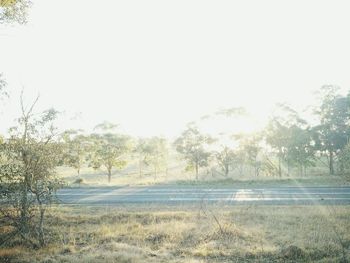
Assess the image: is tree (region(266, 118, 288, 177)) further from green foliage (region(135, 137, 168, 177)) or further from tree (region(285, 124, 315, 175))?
green foliage (region(135, 137, 168, 177))

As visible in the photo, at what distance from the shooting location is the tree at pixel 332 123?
40531mm

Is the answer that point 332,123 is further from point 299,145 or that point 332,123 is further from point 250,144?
point 250,144

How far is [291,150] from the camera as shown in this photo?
41.1 m

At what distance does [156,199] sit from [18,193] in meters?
11.2

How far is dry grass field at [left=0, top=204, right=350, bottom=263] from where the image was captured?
37.8 feet

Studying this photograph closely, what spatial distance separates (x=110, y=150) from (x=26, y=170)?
93.2 feet

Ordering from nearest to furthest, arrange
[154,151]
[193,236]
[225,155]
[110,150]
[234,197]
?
[193,236], [234,197], [225,155], [110,150], [154,151]

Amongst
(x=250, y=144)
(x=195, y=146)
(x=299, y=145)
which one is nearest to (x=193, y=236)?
(x=195, y=146)

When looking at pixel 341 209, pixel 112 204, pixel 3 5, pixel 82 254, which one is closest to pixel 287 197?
pixel 341 209

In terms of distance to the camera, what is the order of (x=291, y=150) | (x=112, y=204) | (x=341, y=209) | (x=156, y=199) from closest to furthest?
(x=341, y=209)
(x=112, y=204)
(x=156, y=199)
(x=291, y=150)

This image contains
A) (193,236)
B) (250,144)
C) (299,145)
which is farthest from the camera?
(299,145)

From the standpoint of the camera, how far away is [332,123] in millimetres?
41312

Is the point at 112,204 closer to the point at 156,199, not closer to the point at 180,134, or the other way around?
the point at 156,199

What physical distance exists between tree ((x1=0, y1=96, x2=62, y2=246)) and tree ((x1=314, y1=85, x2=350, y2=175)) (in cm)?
3524
